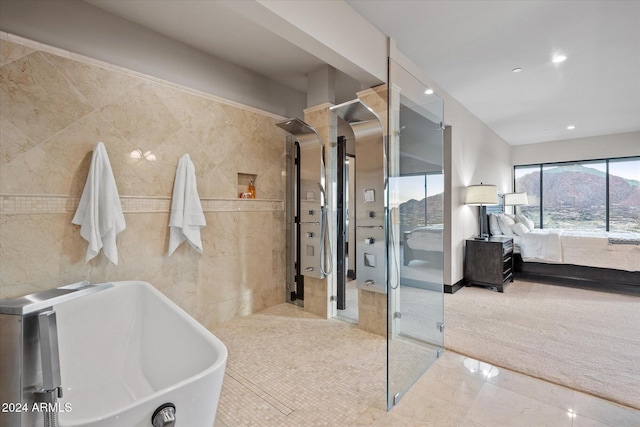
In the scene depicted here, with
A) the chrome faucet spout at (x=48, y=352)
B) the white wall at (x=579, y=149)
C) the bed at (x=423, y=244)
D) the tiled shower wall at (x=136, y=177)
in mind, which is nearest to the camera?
the chrome faucet spout at (x=48, y=352)

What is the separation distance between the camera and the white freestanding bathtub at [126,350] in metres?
1.49

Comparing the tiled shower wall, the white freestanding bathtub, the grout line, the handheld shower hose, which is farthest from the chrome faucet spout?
the handheld shower hose

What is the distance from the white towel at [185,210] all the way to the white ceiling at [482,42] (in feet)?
3.76

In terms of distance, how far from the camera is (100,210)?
2223 mm

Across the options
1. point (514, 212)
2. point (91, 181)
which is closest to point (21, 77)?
point (91, 181)

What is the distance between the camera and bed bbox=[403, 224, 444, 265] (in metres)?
2.25

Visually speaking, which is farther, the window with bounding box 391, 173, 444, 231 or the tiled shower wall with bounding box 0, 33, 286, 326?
the window with bounding box 391, 173, 444, 231

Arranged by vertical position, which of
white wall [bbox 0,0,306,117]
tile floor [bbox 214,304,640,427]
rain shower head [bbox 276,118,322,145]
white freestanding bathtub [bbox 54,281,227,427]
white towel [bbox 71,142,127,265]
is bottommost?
tile floor [bbox 214,304,640,427]

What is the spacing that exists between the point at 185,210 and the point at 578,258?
5384 millimetres

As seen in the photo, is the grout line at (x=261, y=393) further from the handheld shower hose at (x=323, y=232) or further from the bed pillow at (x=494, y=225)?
the bed pillow at (x=494, y=225)

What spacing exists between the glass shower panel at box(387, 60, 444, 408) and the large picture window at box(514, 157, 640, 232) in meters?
6.12

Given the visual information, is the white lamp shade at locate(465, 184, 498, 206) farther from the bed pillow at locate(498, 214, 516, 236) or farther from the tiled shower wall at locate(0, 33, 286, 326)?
the tiled shower wall at locate(0, 33, 286, 326)

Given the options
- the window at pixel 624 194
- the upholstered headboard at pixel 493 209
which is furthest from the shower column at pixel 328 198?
the window at pixel 624 194

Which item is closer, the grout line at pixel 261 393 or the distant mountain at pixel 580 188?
the grout line at pixel 261 393
